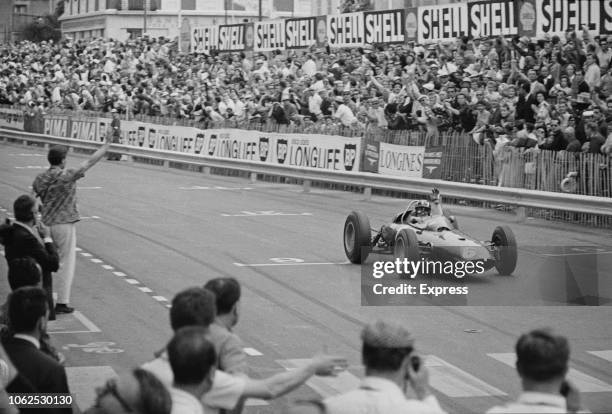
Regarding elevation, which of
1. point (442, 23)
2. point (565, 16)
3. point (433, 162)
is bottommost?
point (433, 162)

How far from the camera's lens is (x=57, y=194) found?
544 inches

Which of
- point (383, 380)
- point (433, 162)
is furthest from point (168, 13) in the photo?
point (383, 380)

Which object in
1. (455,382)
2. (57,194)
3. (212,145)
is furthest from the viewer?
(212,145)

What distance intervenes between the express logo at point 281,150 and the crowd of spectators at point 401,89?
60 cm

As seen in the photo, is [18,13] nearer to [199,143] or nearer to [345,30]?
[345,30]

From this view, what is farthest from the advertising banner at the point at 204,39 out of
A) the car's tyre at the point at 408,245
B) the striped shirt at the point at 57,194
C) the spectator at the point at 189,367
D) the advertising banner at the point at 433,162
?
the spectator at the point at 189,367

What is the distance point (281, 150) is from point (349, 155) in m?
3.30

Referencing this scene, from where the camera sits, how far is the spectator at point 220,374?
5637 millimetres

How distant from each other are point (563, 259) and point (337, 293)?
174 inches

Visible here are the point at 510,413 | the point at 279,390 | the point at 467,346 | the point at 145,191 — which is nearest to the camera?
the point at 510,413

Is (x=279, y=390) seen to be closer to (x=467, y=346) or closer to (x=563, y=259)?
(x=467, y=346)

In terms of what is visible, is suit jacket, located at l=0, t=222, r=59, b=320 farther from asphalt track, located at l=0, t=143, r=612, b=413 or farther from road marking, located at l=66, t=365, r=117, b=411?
road marking, located at l=66, t=365, r=117, b=411

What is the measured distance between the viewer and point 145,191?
29531mm

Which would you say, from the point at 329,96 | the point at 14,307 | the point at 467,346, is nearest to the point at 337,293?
the point at 467,346
